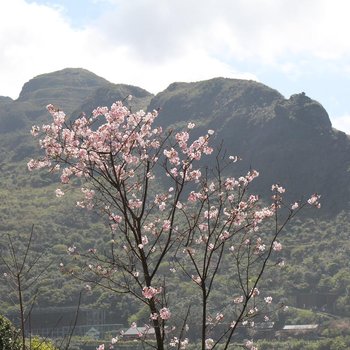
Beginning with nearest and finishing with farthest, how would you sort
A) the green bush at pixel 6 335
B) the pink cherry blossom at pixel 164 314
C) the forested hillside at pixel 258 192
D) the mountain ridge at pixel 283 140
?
1. the pink cherry blossom at pixel 164 314
2. the green bush at pixel 6 335
3. the forested hillside at pixel 258 192
4. the mountain ridge at pixel 283 140

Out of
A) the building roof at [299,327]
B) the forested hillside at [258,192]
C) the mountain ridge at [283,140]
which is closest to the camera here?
the building roof at [299,327]

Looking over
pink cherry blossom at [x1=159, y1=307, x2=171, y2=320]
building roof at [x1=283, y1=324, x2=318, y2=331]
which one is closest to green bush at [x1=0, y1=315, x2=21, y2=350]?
pink cherry blossom at [x1=159, y1=307, x2=171, y2=320]

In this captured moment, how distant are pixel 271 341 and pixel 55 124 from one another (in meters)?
75.8

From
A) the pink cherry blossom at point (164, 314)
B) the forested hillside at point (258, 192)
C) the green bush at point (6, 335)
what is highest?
the forested hillside at point (258, 192)

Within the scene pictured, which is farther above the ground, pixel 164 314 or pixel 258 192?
pixel 258 192

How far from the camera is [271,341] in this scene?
78.4 metres

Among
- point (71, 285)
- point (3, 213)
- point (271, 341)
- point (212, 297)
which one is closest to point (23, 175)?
point (3, 213)

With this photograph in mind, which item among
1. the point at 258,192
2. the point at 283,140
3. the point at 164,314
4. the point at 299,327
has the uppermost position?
the point at 283,140

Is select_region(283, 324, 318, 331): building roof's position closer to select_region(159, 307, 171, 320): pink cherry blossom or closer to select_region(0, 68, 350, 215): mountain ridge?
select_region(0, 68, 350, 215): mountain ridge

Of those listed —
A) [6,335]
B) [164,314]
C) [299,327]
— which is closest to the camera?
[164,314]

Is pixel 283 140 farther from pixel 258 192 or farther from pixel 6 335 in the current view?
pixel 6 335

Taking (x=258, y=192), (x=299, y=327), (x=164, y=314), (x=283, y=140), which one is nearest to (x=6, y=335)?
(x=164, y=314)

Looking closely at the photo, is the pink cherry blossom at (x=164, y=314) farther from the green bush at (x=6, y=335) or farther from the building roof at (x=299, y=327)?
the building roof at (x=299, y=327)

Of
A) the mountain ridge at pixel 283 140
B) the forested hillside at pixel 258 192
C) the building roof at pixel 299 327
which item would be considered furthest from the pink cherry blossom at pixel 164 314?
the mountain ridge at pixel 283 140
